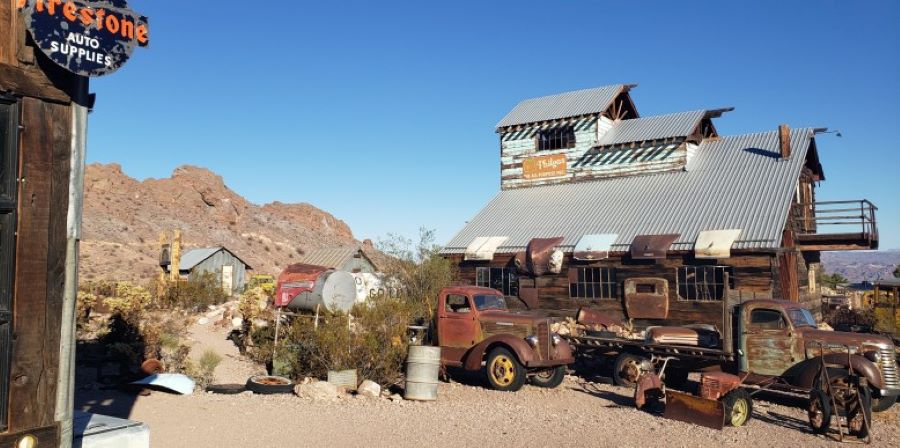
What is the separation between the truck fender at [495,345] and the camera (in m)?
13.3

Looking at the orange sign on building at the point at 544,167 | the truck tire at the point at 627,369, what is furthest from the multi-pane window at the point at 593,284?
the truck tire at the point at 627,369

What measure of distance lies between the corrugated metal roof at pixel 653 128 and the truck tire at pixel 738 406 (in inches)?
607

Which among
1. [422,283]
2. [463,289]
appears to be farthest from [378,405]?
[422,283]

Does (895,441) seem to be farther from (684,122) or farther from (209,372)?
(684,122)

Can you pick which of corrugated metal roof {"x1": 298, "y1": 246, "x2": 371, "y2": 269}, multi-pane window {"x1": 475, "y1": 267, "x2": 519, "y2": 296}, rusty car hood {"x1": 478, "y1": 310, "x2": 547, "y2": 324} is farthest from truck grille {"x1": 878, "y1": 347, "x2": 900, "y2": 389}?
corrugated metal roof {"x1": 298, "y1": 246, "x2": 371, "y2": 269}

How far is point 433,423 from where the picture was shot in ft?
34.2

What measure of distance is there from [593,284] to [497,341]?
8620 millimetres

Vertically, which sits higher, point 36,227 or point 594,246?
point 594,246

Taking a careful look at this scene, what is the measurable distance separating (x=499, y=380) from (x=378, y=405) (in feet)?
9.73

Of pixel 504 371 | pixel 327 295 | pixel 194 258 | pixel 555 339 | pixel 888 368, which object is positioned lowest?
pixel 504 371

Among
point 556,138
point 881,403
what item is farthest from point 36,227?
point 556,138

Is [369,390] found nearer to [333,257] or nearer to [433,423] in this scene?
[433,423]

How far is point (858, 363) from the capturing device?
1109 centimetres

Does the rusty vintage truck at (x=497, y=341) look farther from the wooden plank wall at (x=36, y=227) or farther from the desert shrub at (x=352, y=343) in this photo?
the wooden plank wall at (x=36, y=227)
